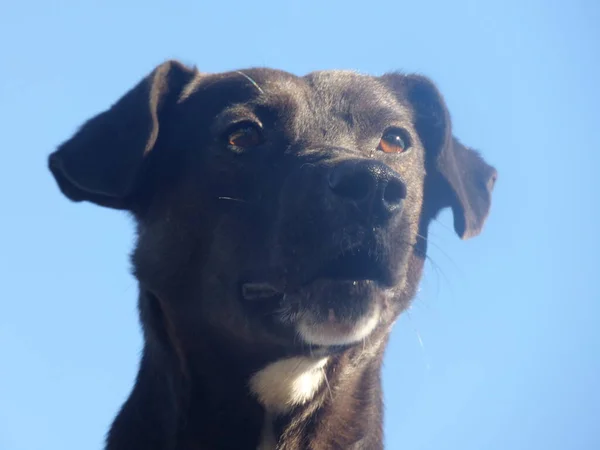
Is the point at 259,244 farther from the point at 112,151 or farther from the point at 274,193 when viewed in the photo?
the point at 112,151

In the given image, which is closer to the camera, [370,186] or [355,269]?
[370,186]

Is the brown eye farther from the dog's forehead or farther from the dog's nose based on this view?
the dog's nose

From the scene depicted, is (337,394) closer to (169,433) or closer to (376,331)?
(376,331)

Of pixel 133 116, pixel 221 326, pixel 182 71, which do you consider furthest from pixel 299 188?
pixel 182 71

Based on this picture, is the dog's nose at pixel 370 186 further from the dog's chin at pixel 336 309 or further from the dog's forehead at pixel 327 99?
the dog's forehead at pixel 327 99

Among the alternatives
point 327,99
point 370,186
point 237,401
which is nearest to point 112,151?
point 327,99

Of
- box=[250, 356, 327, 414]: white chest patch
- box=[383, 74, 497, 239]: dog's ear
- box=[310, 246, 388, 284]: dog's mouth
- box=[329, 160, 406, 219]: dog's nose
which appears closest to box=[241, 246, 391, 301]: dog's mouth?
box=[310, 246, 388, 284]: dog's mouth
